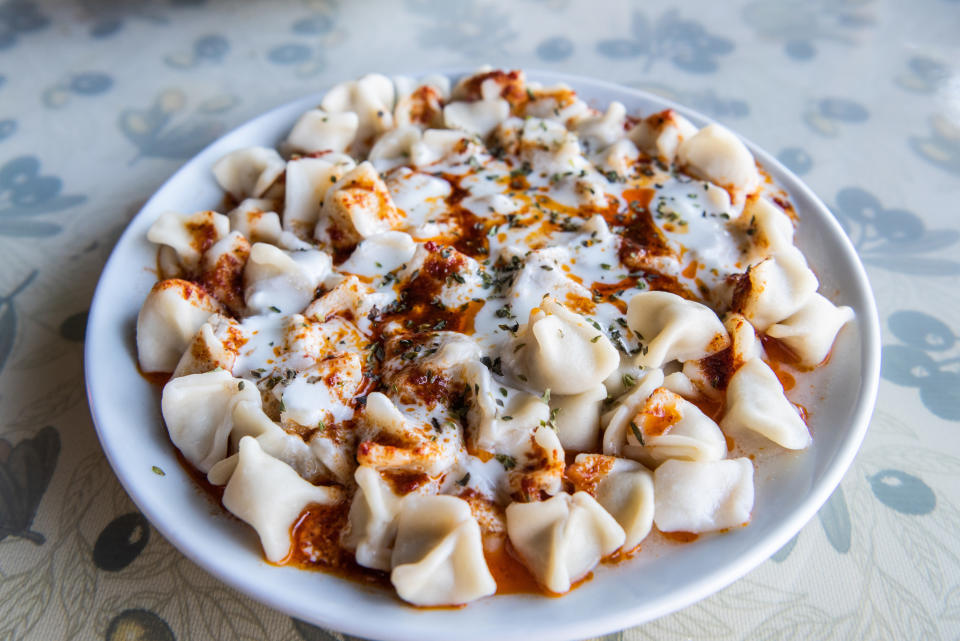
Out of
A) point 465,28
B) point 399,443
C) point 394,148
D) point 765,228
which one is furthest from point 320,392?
point 465,28

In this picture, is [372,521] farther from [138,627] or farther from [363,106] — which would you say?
[363,106]

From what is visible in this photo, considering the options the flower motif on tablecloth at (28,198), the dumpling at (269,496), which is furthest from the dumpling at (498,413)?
the flower motif on tablecloth at (28,198)

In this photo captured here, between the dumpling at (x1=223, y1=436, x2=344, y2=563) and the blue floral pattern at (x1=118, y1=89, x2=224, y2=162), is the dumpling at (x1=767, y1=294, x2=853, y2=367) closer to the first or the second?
the dumpling at (x1=223, y1=436, x2=344, y2=563)

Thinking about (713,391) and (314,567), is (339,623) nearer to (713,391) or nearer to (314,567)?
(314,567)

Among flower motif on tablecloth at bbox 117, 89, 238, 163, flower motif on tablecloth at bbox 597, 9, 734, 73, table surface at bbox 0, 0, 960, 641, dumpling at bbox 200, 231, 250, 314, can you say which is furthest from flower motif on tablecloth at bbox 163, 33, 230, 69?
flower motif on tablecloth at bbox 597, 9, 734, 73

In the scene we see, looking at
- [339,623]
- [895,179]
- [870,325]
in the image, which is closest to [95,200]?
[339,623]
